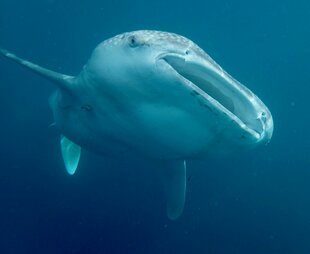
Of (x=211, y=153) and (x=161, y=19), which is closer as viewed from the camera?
(x=211, y=153)

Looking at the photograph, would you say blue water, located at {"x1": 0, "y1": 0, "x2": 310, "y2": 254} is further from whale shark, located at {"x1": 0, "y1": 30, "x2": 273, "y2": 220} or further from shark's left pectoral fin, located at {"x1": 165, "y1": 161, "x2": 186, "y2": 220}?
whale shark, located at {"x1": 0, "y1": 30, "x2": 273, "y2": 220}

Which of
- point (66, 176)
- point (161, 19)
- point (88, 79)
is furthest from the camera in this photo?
point (161, 19)

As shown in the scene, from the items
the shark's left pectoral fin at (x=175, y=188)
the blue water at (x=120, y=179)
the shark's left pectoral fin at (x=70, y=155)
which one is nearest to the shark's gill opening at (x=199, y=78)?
the shark's left pectoral fin at (x=175, y=188)

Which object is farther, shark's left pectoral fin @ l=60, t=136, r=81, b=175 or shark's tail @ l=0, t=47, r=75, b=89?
shark's left pectoral fin @ l=60, t=136, r=81, b=175

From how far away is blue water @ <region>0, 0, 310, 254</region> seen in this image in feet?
48.2

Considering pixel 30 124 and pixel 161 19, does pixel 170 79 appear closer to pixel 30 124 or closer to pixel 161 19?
A: pixel 30 124

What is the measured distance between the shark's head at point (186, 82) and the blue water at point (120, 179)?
40.3ft

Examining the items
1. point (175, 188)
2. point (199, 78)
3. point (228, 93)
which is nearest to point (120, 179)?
point (175, 188)

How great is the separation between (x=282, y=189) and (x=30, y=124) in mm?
12529

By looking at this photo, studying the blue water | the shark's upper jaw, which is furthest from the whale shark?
the blue water

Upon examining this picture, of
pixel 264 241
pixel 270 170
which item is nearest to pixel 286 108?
pixel 270 170

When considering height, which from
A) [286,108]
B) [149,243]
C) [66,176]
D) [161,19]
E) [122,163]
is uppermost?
[161,19]

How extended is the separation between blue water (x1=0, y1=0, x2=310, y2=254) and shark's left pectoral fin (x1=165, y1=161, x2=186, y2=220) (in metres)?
8.55

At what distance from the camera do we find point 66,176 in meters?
15.4
